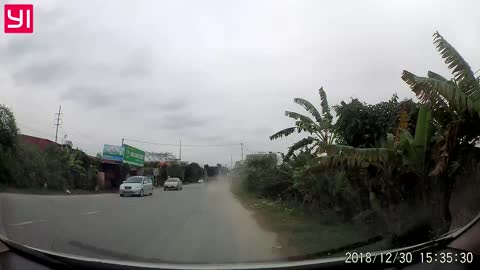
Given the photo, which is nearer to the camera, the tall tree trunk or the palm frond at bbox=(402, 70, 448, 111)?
the tall tree trunk

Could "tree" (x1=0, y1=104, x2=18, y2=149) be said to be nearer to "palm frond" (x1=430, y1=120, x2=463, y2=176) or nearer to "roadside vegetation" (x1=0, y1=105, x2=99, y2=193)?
"roadside vegetation" (x1=0, y1=105, x2=99, y2=193)

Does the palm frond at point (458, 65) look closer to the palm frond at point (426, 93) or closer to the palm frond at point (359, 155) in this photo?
the palm frond at point (426, 93)

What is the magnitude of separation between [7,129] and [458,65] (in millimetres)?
5808

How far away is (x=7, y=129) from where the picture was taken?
5.38 meters

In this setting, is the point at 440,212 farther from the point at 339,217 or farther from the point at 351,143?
the point at 351,143

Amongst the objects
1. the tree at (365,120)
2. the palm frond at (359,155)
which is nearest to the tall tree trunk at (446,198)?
the palm frond at (359,155)

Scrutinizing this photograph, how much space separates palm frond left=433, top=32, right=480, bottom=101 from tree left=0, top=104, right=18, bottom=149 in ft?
17.5

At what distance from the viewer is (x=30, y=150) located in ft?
21.5

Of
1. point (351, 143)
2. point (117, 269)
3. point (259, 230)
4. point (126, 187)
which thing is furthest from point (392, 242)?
point (126, 187)

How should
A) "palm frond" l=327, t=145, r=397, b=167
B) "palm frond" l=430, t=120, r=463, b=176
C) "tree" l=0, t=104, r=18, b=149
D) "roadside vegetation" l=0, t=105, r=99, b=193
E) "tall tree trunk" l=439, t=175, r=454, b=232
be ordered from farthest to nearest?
1. "palm frond" l=327, t=145, r=397, b=167
2. "palm frond" l=430, t=120, r=463, b=176
3. "tall tree trunk" l=439, t=175, r=454, b=232
4. "roadside vegetation" l=0, t=105, r=99, b=193
5. "tree" l=0, t=104, r=18, b=149

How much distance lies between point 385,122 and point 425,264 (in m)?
8.00

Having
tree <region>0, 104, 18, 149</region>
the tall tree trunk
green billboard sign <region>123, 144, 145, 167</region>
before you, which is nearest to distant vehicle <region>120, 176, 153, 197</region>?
green billboard sign <region>123, 144, 145, 167</region>

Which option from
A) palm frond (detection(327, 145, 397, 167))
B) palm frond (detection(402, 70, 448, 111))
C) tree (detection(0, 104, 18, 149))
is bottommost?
palm frond (detection(327, 145, 397, 167))

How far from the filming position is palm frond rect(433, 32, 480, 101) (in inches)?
240
